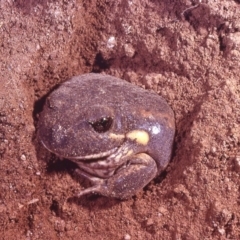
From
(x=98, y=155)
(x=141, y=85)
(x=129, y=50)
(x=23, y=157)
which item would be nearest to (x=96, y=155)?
(x=98, y=155)

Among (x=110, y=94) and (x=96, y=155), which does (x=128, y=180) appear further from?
(x=110, y=94)

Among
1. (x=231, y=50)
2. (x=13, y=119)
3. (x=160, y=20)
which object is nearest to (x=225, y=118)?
(x=231, y=50)

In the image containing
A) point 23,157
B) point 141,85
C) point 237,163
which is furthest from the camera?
point 141,85

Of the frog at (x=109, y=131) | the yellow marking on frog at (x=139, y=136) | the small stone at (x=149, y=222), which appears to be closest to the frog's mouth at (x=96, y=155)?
the frog at (x=109, y=131)

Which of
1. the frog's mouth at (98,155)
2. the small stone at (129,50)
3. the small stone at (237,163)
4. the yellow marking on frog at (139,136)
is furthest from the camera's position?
the small stone at (129,50)

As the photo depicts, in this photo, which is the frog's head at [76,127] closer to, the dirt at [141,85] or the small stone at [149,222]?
the dirt at [141,85]

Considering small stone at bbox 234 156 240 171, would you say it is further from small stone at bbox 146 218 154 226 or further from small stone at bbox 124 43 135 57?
small stone at bbox 124 43 135 57
